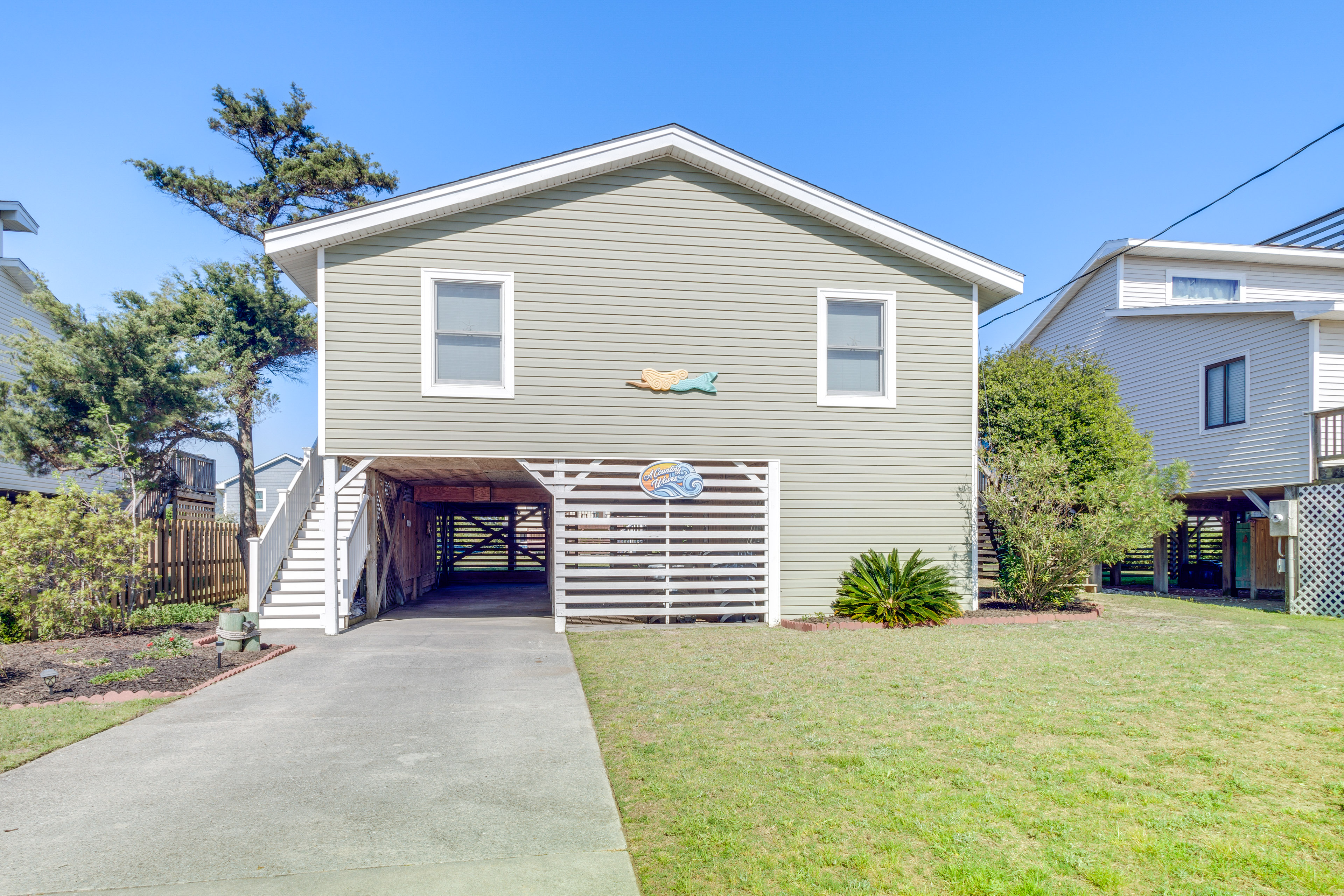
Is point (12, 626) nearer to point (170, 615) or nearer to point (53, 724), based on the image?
point (170, 615)

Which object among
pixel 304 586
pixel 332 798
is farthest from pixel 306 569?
pixel 332 798

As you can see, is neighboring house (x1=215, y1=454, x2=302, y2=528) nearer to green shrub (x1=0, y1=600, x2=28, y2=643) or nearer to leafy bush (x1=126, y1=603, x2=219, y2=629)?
leafy bush (x1=126, y1=603, x2=219, y2=629)

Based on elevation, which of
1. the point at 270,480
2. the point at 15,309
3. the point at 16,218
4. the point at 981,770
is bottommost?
the point at 981,770

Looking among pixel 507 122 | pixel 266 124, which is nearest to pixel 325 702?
pixel 507 122

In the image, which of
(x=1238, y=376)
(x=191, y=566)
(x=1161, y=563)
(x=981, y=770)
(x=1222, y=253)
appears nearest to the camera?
(x=981, y=770)

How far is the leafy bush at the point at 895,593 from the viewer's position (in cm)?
1118

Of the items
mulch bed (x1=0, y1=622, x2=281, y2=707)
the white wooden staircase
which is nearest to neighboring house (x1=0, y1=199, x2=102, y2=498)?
the white wooden staircase

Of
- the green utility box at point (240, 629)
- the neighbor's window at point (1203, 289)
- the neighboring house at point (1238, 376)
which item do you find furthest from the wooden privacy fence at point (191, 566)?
the neighbor's window at point (1203, 289)

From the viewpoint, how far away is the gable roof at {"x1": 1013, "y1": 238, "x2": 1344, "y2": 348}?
18.6m

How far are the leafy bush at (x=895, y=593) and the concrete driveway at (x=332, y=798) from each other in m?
5.56

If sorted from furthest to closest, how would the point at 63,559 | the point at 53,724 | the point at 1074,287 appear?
the point at 1074,287, the point at 63,559, the point at 53,724

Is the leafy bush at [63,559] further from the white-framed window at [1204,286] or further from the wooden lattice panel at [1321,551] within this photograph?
the white-framed window at [1204,286]

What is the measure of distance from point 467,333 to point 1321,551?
14935 mm

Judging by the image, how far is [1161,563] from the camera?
1908 centimetres
